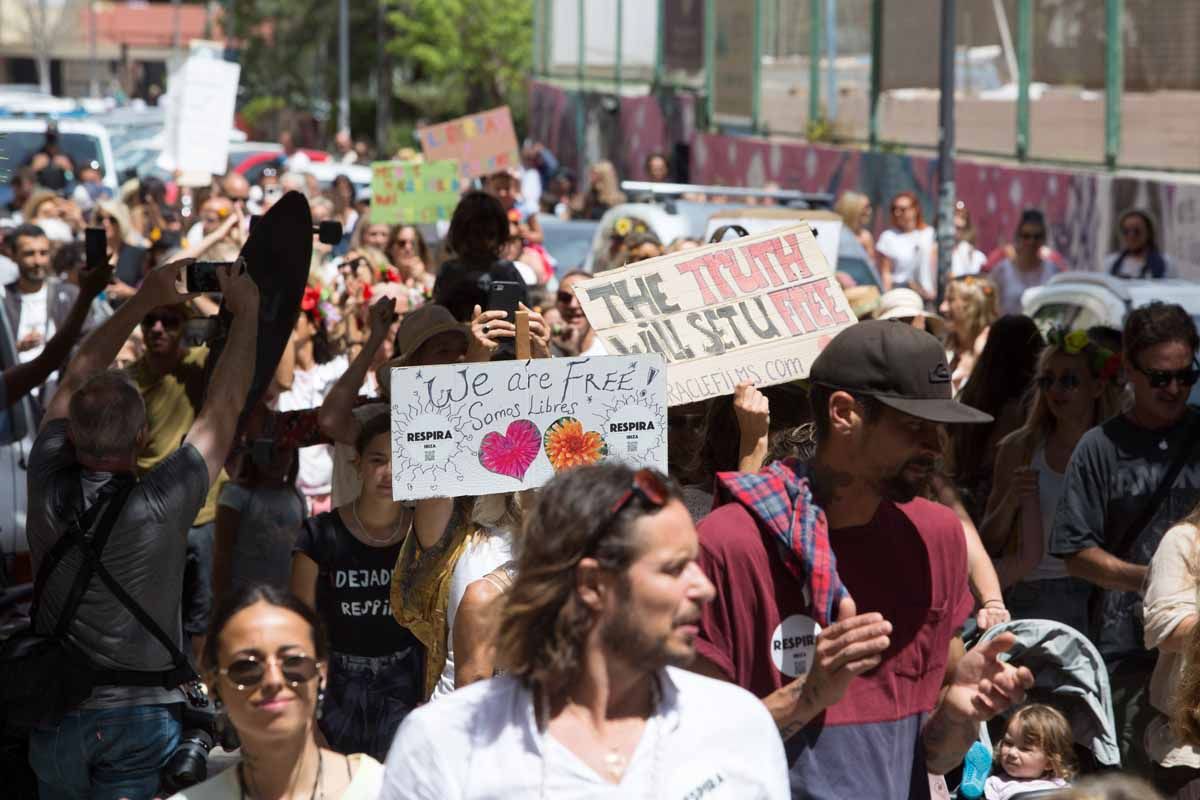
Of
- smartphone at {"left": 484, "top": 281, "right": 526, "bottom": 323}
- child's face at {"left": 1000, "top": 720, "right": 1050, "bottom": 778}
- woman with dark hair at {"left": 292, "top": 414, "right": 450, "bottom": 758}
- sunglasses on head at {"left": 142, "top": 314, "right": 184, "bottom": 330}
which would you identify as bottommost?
child's face at {"left": 1000, "top": 720, "right": 1050, "bottom": 778}

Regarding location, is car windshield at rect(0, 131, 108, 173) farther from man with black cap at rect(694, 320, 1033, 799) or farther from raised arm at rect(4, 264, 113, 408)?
man with black cap at rect(694, 320, 1033, 799)

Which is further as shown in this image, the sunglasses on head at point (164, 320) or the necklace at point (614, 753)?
the sunglasses on head at point (164, 320)

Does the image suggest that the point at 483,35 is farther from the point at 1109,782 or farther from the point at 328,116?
the point at 1109,782

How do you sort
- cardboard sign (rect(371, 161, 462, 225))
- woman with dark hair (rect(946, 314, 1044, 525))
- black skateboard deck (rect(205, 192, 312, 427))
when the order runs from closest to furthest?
black skateboard deck (rect(205, 192, 312, 427)) < woman with dark hair (rect(946, 314, 1044, 525)) < cardboard sign (rect(371, 161, 462, 225))

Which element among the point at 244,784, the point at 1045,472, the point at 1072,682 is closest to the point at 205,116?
the point at 1045,472

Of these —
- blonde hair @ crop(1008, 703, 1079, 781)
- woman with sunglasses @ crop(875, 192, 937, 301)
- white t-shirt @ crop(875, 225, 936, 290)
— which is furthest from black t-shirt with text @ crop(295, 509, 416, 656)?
white t-shirt @ crop(875, 225, 936, 290)

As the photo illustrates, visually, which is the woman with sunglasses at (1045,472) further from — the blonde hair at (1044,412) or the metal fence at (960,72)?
the metal fence at (960,72)

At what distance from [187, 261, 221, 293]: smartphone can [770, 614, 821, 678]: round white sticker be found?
312 centimetres

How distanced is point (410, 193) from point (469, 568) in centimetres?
985

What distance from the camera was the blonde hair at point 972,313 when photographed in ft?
33.8

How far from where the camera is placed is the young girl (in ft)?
18.8

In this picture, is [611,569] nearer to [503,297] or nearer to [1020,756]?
[503,297]

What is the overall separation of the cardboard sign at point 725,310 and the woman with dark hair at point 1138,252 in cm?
937

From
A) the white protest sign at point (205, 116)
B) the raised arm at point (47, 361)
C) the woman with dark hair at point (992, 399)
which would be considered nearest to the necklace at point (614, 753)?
the raised arm at point (47, 361)
